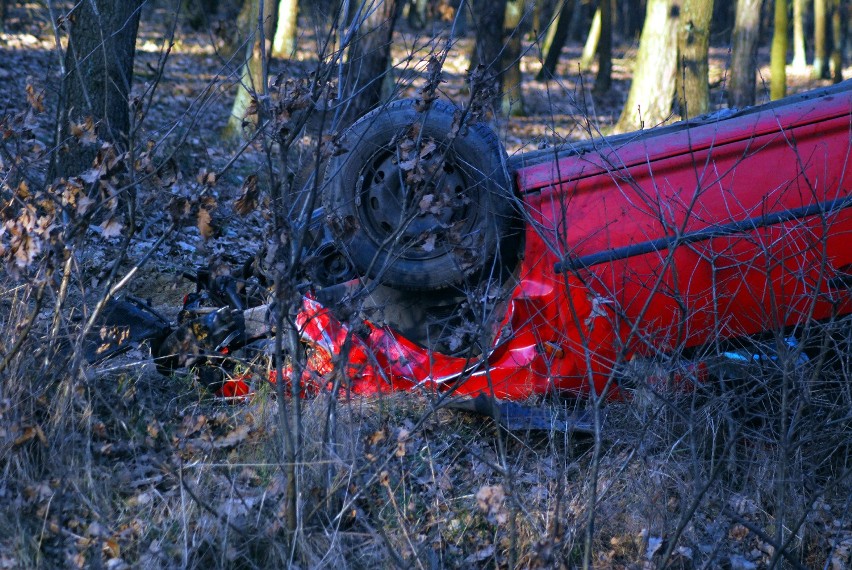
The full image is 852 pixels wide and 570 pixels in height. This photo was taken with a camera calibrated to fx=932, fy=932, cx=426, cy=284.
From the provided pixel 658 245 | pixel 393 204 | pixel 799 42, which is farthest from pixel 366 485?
pixel 799 42

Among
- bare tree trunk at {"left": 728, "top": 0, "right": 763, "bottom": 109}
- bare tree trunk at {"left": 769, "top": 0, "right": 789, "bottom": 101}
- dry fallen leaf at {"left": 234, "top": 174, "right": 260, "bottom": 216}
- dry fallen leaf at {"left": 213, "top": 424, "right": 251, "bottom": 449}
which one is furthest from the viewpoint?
bare tree trunk at {"left": 769, "top": 0, "right": 789, "bottom": 101}

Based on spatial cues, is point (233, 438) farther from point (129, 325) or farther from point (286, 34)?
point (286, 34)

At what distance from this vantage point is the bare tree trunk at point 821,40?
99.5 feet

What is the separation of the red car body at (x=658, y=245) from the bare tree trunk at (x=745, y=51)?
30.4 ft

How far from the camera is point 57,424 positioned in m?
4.12

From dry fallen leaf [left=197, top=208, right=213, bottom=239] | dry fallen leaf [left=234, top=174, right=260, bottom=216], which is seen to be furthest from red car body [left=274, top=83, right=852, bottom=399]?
dry fallen leaf [left=234, top=174, right=260, bottom=216]

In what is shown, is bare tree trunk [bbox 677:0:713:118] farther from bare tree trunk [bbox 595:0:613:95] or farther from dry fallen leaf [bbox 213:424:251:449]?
dry fallen leaf [bbox 213:424:251:449]

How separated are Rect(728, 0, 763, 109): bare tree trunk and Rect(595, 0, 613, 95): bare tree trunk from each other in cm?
909

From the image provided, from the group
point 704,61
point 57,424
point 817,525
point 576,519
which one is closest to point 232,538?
point 57,424

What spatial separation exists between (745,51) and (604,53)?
389 inches

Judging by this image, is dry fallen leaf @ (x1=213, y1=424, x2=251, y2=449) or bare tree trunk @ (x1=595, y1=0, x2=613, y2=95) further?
bare tree trunk @ (x1=595, y1=0, x2=613, y2=95)

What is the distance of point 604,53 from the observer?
76.7ft

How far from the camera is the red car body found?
15.8 feet

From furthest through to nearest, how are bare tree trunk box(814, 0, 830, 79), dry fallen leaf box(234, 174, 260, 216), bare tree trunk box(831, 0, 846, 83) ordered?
bare tree trunk box(814, 0, 830, 79)
bare tree trunk box(831, 0, 846, 83)
dry fallen leaf box(234, 174, 260, 216)
